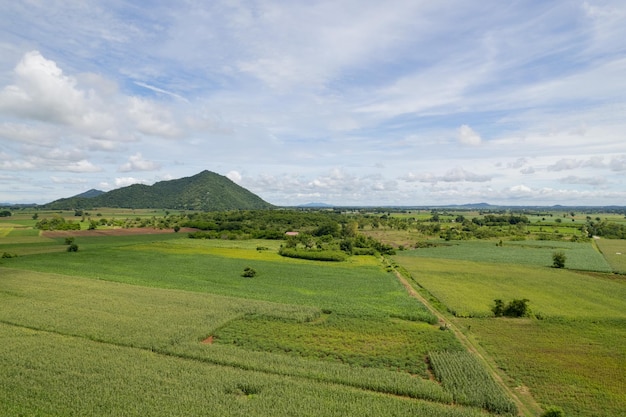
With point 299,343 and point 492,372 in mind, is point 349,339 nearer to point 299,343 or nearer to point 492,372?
point 299,343

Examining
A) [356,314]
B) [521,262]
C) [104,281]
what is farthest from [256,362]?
[521,262]

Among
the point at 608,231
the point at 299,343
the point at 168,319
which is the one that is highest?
the point at 608,231

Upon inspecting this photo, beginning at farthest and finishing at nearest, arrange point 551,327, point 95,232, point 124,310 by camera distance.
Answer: point 95,232 < point 124,310 < point 551,327

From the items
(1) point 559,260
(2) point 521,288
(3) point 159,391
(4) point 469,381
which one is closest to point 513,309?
(2) point 521,288

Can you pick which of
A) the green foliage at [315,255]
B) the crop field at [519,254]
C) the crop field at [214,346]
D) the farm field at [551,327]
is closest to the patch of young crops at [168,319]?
the crop field at [214,346]

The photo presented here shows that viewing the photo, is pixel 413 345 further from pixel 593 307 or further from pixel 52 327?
pixel 52 327

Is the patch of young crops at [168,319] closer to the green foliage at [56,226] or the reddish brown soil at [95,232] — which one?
the reddish brown soil at [95,232]

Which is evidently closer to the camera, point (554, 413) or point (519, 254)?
point (554, 413)
